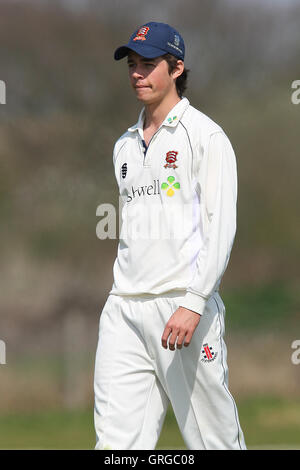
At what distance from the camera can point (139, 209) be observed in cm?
349

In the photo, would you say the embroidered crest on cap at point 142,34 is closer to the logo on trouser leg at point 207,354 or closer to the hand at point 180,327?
the hand at point 180,327

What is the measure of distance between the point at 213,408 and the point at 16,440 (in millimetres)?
3701

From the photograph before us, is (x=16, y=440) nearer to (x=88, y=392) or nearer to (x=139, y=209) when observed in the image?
(x=88, y=392)

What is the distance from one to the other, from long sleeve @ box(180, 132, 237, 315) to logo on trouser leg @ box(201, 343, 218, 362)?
0.55 feet

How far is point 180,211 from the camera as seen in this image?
343 cm

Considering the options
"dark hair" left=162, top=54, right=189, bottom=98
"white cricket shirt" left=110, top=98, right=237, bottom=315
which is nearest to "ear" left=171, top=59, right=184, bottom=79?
"dark hair" left=162, top=54, right=189, bottom=98

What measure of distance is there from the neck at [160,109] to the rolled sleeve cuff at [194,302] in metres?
0.69

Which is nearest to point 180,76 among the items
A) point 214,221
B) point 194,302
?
point 214,221

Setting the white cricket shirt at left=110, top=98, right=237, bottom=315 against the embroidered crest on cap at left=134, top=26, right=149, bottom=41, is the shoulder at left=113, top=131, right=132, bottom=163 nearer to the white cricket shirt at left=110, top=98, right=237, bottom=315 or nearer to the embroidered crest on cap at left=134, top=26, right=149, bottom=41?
the white cricket shirt at left=110, top=98, right=237, bottom=315

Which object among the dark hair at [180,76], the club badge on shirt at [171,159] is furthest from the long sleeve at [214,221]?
the dark hair at [180,76]

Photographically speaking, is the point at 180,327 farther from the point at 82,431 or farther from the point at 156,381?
the point at 82,431

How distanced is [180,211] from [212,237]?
0.20 meters

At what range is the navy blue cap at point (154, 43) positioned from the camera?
137 inches

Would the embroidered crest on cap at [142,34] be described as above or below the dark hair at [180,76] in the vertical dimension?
above
